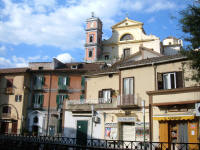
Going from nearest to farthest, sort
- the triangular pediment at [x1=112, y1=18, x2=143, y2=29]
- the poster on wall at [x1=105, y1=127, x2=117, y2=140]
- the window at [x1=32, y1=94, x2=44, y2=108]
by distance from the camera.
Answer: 1. the poster on wall at [x1=105, y1=127, x2=117, y2=140]
2. the window at [x1=32, y1=94, x2=44, y2=108]
3. the triangular pediment at [x1=112, y1=18, x2=143, y2=29]

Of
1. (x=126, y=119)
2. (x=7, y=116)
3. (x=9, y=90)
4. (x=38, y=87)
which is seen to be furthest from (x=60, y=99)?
(x=126, y=119)

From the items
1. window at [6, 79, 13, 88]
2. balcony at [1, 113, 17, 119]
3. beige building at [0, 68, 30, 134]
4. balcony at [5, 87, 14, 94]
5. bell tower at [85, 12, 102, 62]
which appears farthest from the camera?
bell tower at [85, 12, 102, 62]

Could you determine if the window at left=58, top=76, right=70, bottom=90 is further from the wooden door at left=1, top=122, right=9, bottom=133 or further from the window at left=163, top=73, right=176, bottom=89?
the window at left=163, top=73, right=176, bottom=89

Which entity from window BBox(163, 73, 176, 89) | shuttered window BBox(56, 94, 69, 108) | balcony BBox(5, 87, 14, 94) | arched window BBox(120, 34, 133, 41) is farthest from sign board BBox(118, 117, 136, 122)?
arched window BBox(120, 34, 133, 41)

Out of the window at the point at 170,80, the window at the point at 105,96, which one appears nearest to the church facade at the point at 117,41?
the window at the point at 105,96

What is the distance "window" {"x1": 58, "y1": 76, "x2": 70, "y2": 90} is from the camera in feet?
149

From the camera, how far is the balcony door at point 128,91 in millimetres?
23719

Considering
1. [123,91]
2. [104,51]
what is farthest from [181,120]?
[104,51]

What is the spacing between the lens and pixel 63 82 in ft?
150

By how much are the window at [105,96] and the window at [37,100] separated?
21.6 meters

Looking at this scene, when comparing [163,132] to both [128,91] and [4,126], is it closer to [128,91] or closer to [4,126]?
[128,91]

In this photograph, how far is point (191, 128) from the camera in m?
19.4

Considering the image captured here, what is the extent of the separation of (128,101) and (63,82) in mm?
23679

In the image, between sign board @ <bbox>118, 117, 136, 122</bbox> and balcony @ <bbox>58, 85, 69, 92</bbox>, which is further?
balcony @ <bbox>58, 85, 69, 92</bbox>
